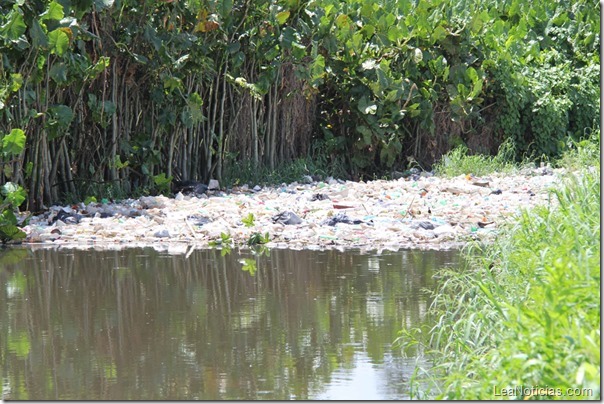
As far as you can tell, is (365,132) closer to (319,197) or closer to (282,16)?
(282,16)

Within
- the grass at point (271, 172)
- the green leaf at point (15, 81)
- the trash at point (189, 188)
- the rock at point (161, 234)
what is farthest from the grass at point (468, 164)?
the green leaf at point (15, 81)

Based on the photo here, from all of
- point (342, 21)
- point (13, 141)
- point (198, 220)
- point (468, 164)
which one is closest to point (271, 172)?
point (342, 21)

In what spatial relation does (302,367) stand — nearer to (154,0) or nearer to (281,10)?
(154,0)

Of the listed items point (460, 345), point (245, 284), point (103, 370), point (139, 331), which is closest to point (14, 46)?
point (245, 284)

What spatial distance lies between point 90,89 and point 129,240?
10.1 feet

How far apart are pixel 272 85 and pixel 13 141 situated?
570 cm

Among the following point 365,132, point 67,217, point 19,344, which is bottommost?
point 19,344

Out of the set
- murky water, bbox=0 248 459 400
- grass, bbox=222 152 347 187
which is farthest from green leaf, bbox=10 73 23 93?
grass, bbox=222 152 347 187

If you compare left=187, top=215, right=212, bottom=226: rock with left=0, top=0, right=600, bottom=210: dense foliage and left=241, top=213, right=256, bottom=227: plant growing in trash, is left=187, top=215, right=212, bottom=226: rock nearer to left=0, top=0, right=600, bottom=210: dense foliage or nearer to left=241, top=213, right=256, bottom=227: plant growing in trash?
left=241, top=213, right=256, bottom=227: plant growing in trash

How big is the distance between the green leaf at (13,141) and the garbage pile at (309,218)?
800mm

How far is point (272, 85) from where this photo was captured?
1501cm

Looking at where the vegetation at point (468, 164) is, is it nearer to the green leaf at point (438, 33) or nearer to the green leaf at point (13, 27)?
the green leaf at point (438, 33)

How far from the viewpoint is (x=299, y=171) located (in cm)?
1512

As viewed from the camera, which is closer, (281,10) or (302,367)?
(302,367)
